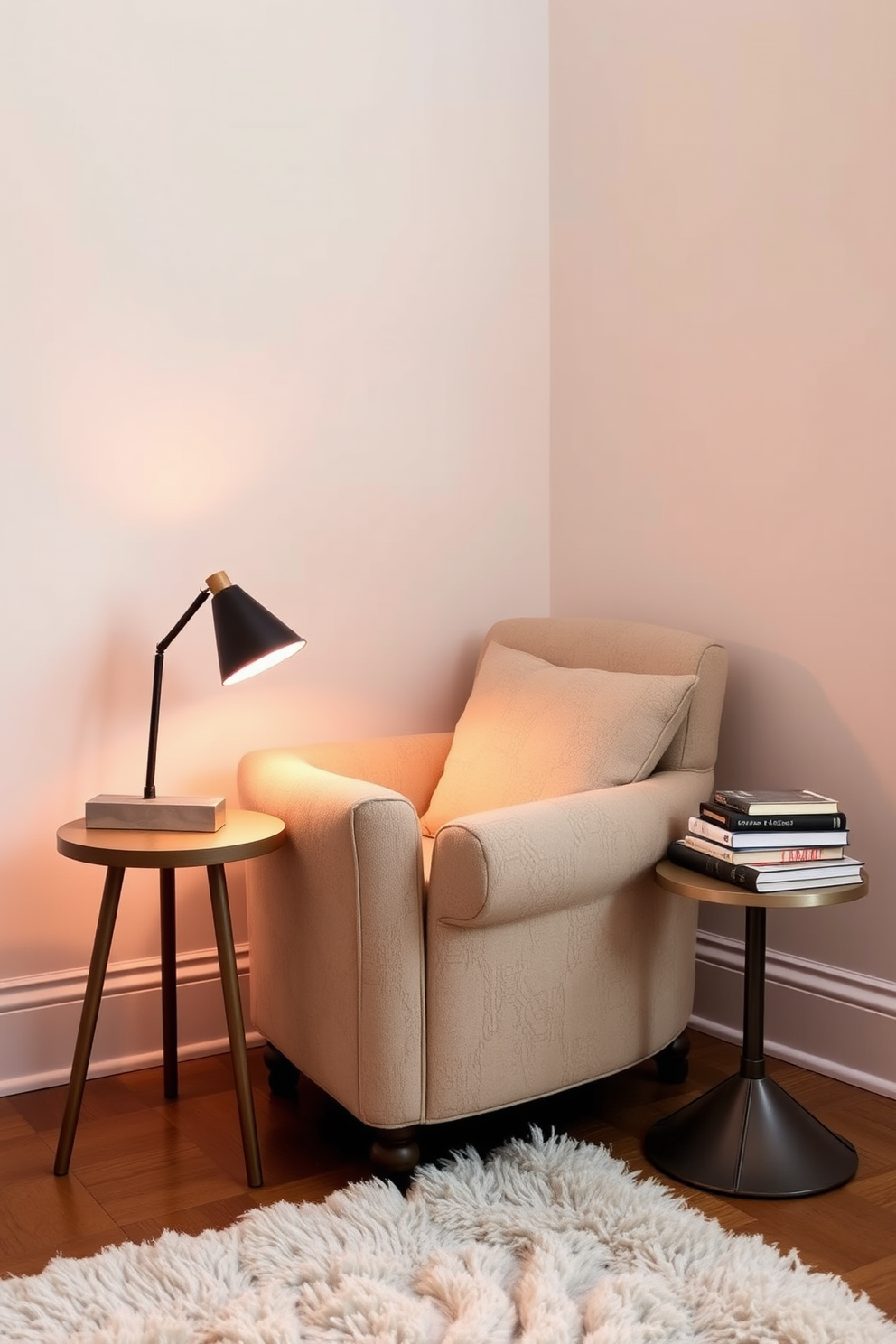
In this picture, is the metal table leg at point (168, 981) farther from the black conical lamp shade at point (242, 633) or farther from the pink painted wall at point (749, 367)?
the pink painted wall at point (749, 367)

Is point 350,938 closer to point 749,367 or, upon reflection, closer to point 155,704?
point 155,704

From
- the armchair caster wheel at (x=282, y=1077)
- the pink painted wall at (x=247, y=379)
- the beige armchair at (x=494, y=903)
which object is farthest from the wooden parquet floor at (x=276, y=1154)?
the pink painted wall at (x=247, y=379)

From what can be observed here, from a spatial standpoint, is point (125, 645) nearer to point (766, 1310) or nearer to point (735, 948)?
point (735, 948)

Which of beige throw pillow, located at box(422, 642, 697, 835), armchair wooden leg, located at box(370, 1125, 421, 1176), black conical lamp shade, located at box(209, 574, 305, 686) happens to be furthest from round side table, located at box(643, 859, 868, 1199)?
black conical lamp shade, located at box(209, 574, 305, 686)

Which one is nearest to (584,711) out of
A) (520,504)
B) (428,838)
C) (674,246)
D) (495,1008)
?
(428,838)

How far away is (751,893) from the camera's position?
1988 millimetres

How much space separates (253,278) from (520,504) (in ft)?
2.92

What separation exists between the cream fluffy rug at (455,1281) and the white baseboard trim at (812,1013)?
0.67m

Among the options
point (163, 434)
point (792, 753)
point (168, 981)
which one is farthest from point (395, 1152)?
point (163, 434)

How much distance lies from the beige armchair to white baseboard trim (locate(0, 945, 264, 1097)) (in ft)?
0.87

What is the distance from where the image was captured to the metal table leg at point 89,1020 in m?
2.12

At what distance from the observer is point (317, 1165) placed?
2135 mm

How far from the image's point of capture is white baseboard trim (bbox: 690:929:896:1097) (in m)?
2.42

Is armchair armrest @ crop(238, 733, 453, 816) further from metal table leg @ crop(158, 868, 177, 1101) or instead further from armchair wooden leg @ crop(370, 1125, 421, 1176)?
armchair wooden leg @ crop(370, 1125, 421, 1176)
